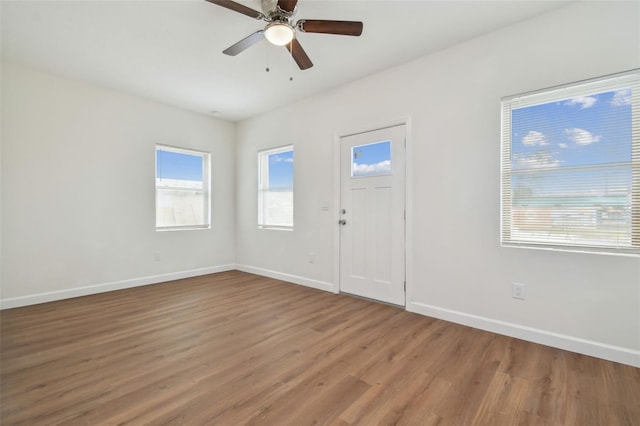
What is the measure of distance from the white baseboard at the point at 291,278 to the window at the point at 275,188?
77 cm

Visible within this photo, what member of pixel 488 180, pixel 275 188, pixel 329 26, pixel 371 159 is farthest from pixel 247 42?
pixel 275 188

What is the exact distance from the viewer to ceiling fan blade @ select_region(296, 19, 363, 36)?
2.13m

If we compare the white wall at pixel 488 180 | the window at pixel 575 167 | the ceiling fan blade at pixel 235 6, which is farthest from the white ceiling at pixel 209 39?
the window at pixel 575 167

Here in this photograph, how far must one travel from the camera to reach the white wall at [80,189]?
330 cm

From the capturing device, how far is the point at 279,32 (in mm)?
2166

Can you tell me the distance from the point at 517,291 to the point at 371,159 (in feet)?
6.70

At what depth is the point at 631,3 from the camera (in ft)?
6.92

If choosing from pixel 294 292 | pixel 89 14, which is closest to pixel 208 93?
pixel 89 14

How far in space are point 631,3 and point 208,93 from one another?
4.36m

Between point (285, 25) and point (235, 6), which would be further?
point (285, 25)

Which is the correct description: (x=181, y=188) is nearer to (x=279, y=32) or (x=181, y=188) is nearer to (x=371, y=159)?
(x=371, y=159)

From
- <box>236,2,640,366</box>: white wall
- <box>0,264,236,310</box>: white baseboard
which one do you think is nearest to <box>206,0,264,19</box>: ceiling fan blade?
<box>236,2,640,366</box>: white wall

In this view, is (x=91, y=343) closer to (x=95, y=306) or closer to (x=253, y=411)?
(x=95, y=306)

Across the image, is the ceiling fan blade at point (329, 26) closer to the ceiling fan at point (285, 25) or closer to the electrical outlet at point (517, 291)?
the ceiling fan at point (285, 25)
